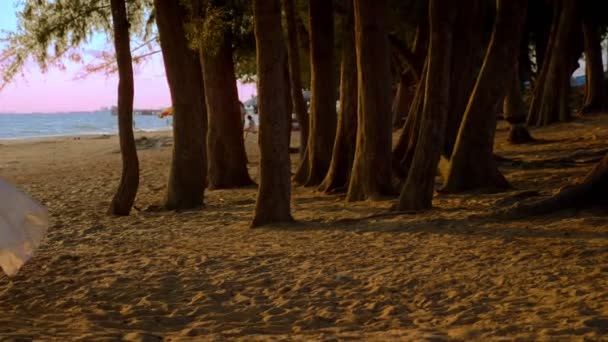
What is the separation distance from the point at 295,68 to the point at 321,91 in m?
1.54

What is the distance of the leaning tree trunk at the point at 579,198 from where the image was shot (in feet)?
28.7

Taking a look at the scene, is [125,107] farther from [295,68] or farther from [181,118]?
[295,68]

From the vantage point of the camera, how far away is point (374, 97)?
1220 cm

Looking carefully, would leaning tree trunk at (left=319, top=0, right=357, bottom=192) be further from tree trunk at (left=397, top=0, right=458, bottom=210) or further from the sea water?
the sea water

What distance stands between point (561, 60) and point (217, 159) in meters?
10.6

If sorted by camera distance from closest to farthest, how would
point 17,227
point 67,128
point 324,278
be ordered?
point 17,227, point 324,278, point 67,128

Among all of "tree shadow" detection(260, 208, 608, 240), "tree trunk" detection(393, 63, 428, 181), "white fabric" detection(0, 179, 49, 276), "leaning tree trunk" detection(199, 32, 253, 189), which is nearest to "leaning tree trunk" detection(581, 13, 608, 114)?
"tree trunk" detection(393, 63, 428, 181)

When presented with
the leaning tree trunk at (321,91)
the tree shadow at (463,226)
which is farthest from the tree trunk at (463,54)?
the tree shadow at (463,226)

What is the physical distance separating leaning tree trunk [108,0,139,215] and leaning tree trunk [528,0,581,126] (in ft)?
41.9

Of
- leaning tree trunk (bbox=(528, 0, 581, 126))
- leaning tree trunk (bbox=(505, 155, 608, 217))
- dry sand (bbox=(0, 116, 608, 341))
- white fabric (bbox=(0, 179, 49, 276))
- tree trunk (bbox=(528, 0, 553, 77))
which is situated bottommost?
dry sand (bbox=(0, 116, 608, 341))

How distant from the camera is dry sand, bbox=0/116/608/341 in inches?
217

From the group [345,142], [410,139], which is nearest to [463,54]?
[410,139]

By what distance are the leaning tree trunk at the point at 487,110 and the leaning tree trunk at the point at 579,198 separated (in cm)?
272

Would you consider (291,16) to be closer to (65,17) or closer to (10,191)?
(65,17)
